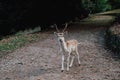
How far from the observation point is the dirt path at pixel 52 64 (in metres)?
9.85

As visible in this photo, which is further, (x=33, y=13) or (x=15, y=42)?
(x=33, y=13)

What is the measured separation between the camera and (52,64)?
11414 mm

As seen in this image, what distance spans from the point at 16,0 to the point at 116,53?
27.5ft

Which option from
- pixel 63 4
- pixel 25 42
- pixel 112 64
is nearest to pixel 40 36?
pixel 25 42

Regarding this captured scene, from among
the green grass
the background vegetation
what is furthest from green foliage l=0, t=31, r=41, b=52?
the background vegetation

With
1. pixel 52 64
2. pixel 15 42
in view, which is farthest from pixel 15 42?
pixel 52 64

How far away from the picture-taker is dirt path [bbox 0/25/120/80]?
9.85 metres

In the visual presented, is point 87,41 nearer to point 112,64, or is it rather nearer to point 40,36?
point 40,36

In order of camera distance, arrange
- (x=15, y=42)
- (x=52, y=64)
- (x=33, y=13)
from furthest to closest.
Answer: (x=33, y=13) < (x=15, y=42) < (x=52, y=64)

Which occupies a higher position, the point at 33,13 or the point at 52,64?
the point at 33,13

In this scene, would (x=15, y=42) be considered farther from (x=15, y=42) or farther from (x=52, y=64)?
(x=52, y=64)

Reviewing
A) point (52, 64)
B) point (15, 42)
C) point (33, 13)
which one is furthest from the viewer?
point (33, 13)

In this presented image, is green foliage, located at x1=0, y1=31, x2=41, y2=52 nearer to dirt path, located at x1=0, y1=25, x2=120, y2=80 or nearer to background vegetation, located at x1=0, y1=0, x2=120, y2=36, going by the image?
dirt path, located at x1=0, y1=25, x2=120, y2=80

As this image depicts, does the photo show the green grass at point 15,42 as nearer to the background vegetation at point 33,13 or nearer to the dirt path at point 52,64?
the dirt path at point 52,64
